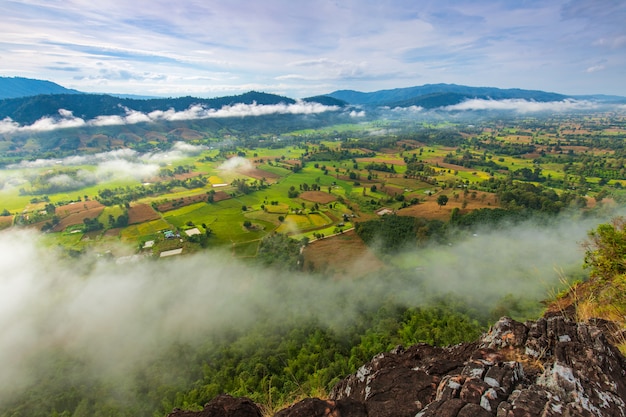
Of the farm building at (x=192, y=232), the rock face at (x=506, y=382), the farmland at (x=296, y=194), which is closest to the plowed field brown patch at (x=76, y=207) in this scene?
the farmland at (x=296, y=194)

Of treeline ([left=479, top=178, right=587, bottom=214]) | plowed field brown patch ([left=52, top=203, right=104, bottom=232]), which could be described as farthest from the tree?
plowed field brown patch ([left=52, top=203, right=104, bottom=232])

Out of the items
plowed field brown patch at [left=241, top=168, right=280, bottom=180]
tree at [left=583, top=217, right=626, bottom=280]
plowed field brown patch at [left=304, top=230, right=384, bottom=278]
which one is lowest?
plowed field brown patch at [left=241, top=168, right=280, bottom=180]

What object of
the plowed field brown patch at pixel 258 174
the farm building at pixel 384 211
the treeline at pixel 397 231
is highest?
the treeline at pixel 397 231

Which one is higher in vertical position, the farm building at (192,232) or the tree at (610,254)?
the tree at (610,254)

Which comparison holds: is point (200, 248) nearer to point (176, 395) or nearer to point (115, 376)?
point (115, 376)

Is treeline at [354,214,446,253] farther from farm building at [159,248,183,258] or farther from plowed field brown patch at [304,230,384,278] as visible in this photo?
farm building at [159,248,183,258]

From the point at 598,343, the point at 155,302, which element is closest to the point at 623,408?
the point at 598,343

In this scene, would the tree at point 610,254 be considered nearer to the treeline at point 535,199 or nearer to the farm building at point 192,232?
the treeline at point 535,199

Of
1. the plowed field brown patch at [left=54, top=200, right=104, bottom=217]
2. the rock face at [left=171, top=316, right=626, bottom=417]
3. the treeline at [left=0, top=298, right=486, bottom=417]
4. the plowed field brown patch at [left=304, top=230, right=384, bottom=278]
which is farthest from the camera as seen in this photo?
the plowed field brown patch at [left=54, top=200, right=104, bottom=217]
